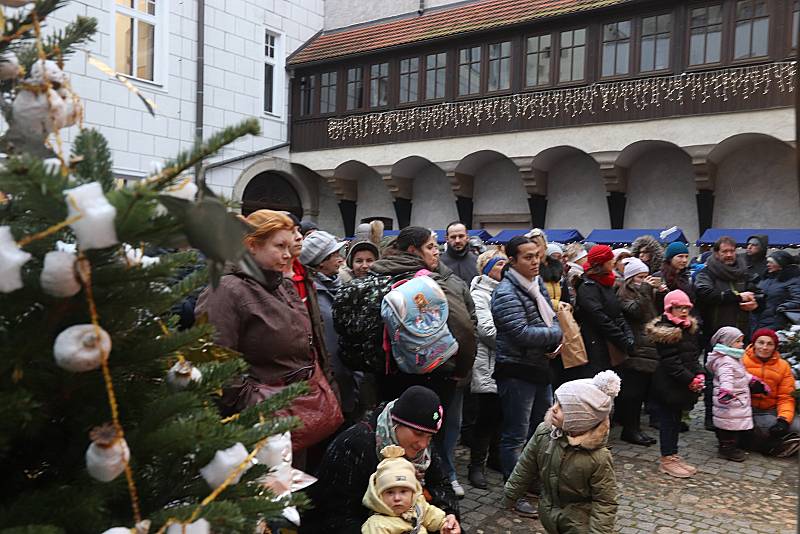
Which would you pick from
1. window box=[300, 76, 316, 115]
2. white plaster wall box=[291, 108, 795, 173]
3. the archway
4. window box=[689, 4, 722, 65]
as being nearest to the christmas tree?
white plaster wall box=[291, 108, 795, 173]

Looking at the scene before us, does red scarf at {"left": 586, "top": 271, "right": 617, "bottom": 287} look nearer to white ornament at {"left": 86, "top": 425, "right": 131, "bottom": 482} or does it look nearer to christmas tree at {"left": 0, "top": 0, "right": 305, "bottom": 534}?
christmas tree at {"left": 0, "top": 0, "right": 305, "bottom": 534}

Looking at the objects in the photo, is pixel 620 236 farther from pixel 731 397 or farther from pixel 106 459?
pixel 106 459

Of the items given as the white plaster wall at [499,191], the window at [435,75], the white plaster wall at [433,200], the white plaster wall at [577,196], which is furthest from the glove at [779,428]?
the white plaster wall at [433,200]

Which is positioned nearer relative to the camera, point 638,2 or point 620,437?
point 620,437

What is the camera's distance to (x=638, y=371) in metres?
5.84

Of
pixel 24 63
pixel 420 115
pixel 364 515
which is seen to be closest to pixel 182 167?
pixel 24 63

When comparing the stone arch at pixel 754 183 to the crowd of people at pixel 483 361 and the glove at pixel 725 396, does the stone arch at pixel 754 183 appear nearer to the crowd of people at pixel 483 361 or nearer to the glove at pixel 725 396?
the crowd of people at pixel 483 361

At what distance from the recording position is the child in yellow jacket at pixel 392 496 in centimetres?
258

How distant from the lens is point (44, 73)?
1.07 m

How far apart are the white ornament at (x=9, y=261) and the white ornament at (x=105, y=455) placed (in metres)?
0.25

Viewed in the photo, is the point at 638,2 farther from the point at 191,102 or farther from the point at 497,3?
the point at 191,102

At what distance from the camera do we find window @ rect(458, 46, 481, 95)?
15.5 meters

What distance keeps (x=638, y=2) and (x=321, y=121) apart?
8.08m

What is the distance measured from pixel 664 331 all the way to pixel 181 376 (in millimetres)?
4839
